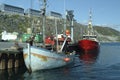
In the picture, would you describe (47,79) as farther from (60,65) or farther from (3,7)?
(3,7)

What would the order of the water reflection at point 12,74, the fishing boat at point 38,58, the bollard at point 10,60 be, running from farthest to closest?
the bollard at point 10,60 < the fishing boat at point 38,58 < the water reflection at point 12,74

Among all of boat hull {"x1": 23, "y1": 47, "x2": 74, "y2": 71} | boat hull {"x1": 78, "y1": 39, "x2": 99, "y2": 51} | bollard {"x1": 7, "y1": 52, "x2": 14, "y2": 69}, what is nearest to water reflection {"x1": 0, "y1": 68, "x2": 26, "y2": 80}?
bollard {"x1": 7, "y1": 52, "x2": 14, "y2": 69}

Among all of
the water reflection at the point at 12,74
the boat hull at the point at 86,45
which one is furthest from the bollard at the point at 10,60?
the boat hull at the point at 86,45

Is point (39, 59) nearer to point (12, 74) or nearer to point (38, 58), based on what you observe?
point (38, 58)

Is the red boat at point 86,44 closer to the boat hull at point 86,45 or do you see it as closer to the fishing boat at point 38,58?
the boat hull at point 86,45

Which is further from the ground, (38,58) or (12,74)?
(38,58)

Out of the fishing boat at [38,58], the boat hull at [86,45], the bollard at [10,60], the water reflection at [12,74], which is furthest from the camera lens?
the boat hull at [86,45]

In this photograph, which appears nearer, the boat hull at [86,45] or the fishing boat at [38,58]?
the fishing boat at [38,58]

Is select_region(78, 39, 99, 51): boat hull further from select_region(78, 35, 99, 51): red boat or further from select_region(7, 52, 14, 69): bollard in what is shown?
select_region(7, 52, 14, 69): bollard

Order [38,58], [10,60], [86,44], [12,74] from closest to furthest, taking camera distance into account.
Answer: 1. [12,74]
2. [38,58]
3. [10,60]
4. [86,44]

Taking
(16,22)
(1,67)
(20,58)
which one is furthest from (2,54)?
(16,22)

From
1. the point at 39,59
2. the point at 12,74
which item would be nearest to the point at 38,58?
the point at 39,59

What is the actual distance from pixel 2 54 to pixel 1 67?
5.48 ft

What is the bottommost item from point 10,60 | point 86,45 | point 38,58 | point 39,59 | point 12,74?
point 12,74
